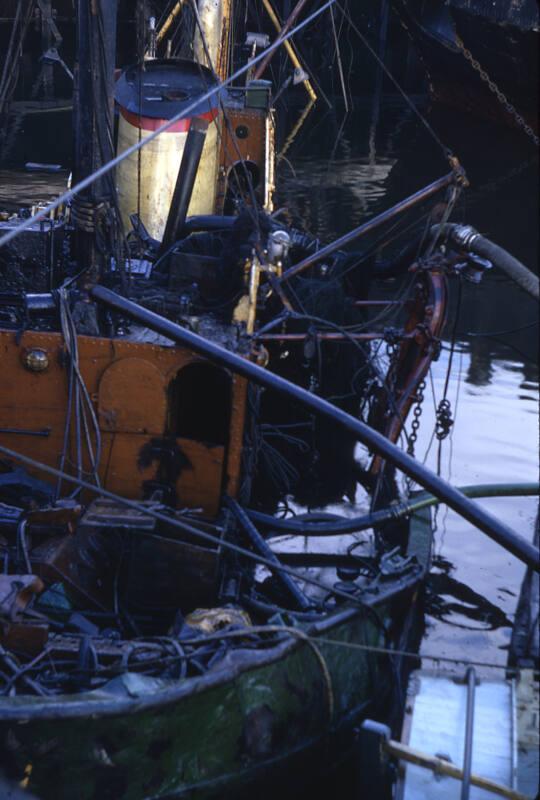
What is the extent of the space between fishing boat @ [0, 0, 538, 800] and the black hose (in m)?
0.15

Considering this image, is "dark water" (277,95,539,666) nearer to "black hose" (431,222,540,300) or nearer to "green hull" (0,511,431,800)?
"black hose" (431,222,540,300)

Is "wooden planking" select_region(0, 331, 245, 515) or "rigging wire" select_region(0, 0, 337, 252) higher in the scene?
"rigging wire" select_region(0, 0, 337, 252)

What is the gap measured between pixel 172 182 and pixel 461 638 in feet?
30.1

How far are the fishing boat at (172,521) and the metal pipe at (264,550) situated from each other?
31mm

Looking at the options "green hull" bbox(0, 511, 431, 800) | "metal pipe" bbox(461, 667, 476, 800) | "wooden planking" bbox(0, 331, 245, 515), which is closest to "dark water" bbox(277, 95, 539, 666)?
"green hull" bbox(0, 511, 431, 800)

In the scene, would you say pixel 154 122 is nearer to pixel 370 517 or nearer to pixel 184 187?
pixel 184 187

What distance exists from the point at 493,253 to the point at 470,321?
13503 mm

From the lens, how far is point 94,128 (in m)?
12.0

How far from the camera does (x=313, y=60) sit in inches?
1964

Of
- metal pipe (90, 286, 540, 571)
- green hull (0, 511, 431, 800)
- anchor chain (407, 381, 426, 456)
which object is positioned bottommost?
green hull (0, 511, 431, 800)

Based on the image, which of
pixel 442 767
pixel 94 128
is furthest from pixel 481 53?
pixel 442 767

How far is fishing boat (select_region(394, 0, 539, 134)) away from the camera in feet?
67.4

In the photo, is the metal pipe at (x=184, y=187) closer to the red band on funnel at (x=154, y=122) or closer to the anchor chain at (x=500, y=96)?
the red band on funnel at (x=154, y=122)

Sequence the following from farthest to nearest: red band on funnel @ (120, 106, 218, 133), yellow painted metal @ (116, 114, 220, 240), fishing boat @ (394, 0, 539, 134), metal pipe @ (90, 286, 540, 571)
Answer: fishing boat @ (394, 0, 539, 134) < yellow painted metal @ (116, 114, 220, 240) < red band on funnel @ (120, 106, 218, 133) < metal pipe @ (90, 286, 540, 571)
